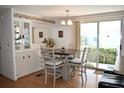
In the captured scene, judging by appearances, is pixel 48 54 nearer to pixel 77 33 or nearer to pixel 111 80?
pixel 111 80

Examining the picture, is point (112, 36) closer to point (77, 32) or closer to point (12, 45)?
point (77, 32)

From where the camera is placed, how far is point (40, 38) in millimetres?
4938

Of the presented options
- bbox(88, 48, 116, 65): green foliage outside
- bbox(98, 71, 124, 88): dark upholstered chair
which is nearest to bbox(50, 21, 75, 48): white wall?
bbox(88, 48, 116, 65): green foliage outside

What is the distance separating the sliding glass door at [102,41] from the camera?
14.3 feet

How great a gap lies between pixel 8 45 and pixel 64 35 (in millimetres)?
2370

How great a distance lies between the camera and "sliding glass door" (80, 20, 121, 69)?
4359 mm

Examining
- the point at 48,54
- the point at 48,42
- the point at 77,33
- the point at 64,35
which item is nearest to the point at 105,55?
the point at 77,33

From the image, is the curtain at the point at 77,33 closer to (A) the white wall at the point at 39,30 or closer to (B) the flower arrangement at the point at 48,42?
(B) the flower arrangement at the point at 48,42

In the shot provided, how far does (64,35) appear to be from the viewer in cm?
529

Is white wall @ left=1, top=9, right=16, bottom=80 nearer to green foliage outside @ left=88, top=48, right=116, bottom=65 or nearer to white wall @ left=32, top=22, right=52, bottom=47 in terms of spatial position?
white wall @ left=32, top=22, right=52, bottom=47

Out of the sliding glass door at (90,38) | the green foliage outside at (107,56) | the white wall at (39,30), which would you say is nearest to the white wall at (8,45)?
the white wall at (39,30)

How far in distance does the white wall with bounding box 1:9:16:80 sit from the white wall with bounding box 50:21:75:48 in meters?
2.15
